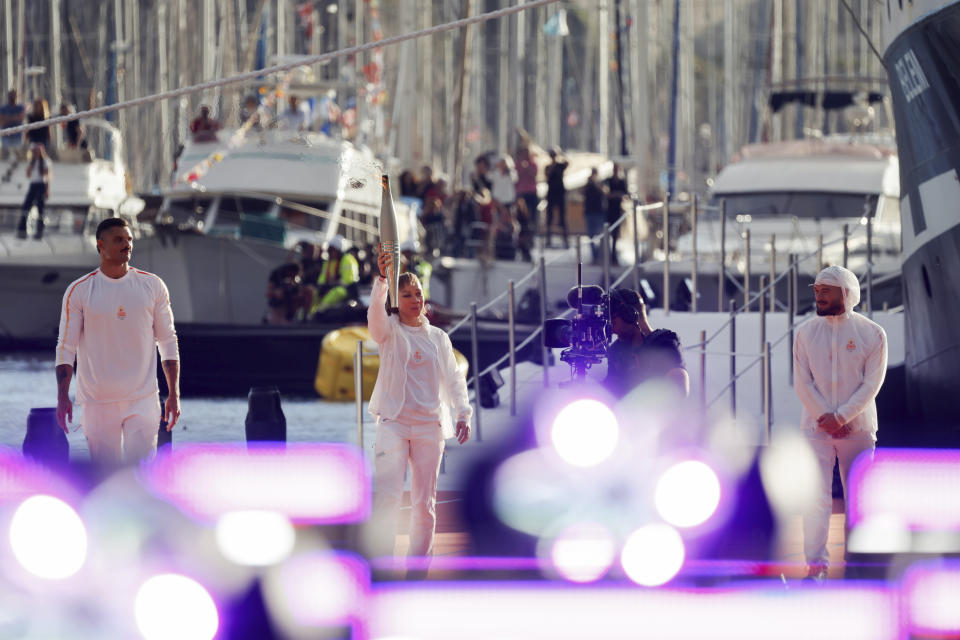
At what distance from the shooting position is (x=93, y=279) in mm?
7840

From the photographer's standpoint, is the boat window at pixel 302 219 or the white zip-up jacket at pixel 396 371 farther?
the boat window at pixel 302 219

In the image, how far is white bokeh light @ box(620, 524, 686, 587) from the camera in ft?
26.8

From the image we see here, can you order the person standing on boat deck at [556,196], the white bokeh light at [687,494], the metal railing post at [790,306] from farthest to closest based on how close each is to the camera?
the person standing on boat deck at [556,196], the metal railing post at [790,306], the white bokeh light at [687,494]

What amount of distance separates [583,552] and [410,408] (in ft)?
4.64

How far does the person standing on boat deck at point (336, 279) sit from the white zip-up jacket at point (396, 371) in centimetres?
1367

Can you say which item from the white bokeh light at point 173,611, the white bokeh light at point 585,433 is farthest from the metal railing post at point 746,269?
the white bokeh light at point 173,611

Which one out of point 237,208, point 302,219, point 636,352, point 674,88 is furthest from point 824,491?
point 674,88

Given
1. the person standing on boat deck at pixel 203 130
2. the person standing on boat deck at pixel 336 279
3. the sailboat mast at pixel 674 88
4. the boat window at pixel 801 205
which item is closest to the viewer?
the person standing on boat deck at pixel 336 279

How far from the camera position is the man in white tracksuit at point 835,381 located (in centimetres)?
766

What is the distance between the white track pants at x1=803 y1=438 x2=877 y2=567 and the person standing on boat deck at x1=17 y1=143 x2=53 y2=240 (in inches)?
706

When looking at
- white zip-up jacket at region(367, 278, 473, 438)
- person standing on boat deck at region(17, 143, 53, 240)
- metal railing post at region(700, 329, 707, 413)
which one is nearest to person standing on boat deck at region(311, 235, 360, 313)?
person standing on boat deck at region(17, 143, 53, 240)

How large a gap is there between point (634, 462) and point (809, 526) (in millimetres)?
1115

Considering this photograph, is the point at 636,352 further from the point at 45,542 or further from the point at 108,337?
the point at 45,542

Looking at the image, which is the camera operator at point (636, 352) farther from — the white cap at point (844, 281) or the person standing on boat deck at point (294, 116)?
the person standing on boat deck at point (294, 116)
